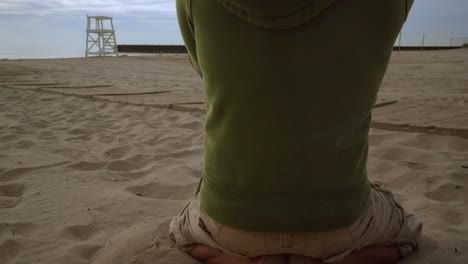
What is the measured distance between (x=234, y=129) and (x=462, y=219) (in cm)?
114

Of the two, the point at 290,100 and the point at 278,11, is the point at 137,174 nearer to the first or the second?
the point at 290,100

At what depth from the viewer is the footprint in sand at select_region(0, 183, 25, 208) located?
6.30ft

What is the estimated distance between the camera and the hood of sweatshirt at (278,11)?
837 mm

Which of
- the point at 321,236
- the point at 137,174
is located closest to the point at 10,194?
the point at 137,174

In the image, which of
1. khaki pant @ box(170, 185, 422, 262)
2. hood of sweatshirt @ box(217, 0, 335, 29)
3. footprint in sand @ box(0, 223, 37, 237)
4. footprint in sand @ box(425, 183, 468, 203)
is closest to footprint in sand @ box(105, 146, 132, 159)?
footprint in sand @ box(0, 223, 37, 237)

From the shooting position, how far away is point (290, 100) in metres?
0.94

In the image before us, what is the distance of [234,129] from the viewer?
998mm

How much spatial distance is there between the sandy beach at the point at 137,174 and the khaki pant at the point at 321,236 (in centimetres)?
9

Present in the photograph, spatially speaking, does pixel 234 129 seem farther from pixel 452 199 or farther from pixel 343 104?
pixel 452 199

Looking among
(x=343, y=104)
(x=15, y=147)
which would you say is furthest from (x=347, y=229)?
(x=15, y=147)

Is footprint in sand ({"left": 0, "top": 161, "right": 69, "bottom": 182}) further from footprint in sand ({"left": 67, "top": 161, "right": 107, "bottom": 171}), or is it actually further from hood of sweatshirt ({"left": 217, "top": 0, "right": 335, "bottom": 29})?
hood of sweatshirt ({"left": 217, "top": 0, "right": 335, "bottom": 29})

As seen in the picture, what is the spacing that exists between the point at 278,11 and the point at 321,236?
0.56m

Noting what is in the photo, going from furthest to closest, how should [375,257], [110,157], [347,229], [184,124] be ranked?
1. [184,124]
2. [110,157]
3. [375,257]
4. [347,229]

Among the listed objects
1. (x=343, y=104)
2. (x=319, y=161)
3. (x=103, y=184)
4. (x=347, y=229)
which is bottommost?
(x=103, y=184)
